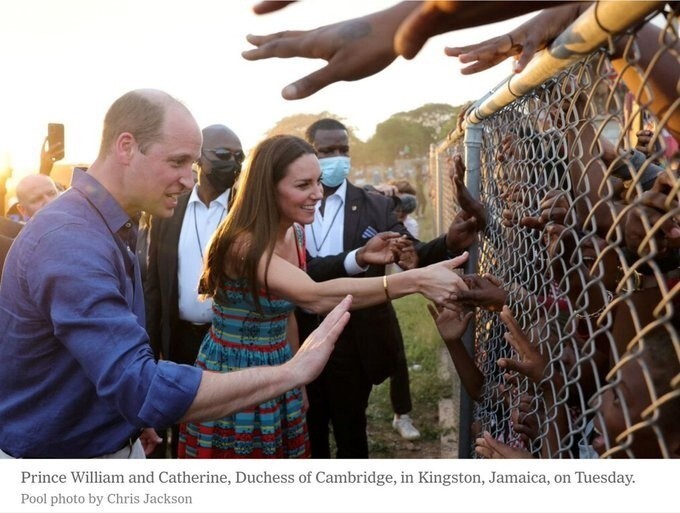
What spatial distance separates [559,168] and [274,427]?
144cm

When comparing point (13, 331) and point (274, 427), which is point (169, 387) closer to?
point (13, 331)

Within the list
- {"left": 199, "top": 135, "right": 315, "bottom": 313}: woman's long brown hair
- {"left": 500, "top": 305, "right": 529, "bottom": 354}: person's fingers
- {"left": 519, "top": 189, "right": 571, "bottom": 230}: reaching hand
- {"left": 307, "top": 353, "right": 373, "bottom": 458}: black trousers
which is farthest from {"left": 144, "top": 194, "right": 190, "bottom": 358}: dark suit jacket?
{"left": 519, "top": 189, "right": 571, "bottom": 230}: reaching hand

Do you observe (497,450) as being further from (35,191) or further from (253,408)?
(35,191)

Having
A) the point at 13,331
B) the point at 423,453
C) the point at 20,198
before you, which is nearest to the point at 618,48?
the point at 13,331

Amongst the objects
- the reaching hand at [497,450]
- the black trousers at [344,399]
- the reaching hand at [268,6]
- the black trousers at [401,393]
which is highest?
the reaching hand at [268,6]

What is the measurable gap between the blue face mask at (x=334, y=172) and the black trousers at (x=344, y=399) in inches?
37.2

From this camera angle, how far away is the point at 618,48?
38.1 inches

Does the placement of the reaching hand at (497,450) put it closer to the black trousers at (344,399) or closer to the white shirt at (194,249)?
the black trousers at (344,399)

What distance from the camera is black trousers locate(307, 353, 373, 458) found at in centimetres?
303

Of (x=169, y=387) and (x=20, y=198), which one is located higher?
(x=20, y=198)

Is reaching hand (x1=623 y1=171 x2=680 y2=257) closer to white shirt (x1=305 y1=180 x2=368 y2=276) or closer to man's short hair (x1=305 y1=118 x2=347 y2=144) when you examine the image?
white shirt (x1=305 y1=180 x2=368 y2=276)

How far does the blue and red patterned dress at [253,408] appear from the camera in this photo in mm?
2375

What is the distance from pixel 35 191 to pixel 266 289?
2662 millimetres

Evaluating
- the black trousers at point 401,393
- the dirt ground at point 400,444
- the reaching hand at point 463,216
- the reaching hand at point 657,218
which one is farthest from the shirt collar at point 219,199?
the reaching hand at point 657,218
